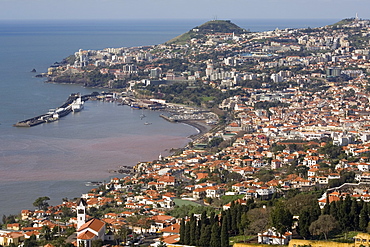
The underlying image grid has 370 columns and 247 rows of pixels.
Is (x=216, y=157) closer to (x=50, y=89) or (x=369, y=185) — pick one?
(x=369, y=185)

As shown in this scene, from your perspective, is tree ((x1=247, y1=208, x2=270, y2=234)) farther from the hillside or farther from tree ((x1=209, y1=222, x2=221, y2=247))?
the hillside

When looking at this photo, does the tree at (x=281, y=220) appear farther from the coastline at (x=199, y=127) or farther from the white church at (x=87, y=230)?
the coastline at (x=199, y=127)

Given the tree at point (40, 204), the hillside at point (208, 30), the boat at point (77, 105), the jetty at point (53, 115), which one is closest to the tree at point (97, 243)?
the tree at point (40, 204)

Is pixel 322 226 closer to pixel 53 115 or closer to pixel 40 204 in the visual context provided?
pixel 40 204

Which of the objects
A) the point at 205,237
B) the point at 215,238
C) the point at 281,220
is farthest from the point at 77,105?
the point at 281,220

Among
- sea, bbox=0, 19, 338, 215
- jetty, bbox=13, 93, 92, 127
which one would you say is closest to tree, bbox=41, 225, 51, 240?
sea, bbox=0, 19, 338, 215

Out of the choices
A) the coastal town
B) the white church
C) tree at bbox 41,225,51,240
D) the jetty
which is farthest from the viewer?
the jetty
